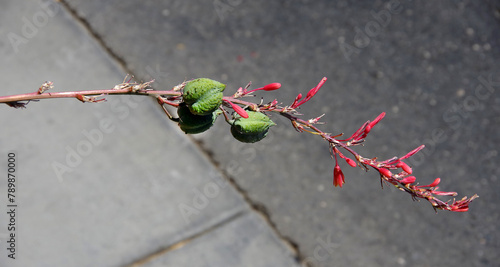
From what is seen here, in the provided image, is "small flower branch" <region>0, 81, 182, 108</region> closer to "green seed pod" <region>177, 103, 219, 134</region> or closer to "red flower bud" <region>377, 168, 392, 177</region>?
"green seed pod" <region>177, 103, 219, 134</region>

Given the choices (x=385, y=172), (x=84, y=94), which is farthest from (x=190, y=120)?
(x=385, y=172)

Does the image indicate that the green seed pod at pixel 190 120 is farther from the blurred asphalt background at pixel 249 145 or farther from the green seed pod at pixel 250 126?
the blurred asphalt background at pixel 249 145

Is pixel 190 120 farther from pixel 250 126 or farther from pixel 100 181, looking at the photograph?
pixel 100 181

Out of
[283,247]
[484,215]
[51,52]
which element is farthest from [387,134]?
[51,52]

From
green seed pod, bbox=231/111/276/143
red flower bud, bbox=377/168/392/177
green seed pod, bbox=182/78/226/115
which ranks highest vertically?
green seed pod, bbox=182/78/226/115

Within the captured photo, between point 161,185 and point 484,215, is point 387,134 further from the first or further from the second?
point 161,185

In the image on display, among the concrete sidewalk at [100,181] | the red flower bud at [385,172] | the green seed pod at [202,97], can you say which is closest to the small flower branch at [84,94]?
the green seed pod at [202,97]

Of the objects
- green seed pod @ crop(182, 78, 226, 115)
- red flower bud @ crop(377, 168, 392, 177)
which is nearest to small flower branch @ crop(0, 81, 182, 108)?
green seed pod @ crop(182, 78, 226, 115)
